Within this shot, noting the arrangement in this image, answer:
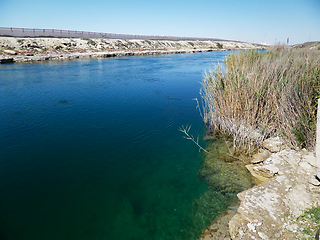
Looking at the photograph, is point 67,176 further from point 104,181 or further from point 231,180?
point 231,180

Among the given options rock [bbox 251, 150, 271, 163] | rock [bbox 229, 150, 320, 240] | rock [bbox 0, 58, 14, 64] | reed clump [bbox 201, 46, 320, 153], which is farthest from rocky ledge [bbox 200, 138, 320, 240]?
rock [bbox 0, 58, 14, 64]

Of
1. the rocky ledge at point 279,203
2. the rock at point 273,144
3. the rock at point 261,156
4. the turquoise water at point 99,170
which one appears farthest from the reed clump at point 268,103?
the turquoise water at point 99,170

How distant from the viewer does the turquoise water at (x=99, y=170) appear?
4531 mm

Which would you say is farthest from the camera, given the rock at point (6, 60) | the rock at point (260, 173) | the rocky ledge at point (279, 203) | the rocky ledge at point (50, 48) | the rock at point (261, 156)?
the rocky ledge at point (50, 48)

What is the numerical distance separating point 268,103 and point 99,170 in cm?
647

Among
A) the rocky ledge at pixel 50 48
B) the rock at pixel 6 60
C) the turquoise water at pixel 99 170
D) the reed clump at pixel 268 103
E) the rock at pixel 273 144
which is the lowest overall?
the turquoise water at pixel 99 170

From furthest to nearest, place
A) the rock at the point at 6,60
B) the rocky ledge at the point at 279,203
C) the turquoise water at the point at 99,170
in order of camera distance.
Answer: the rock at the point at 6,60, the turquoise water at the point at 99,170, the rocky ledge at the point at 279,203

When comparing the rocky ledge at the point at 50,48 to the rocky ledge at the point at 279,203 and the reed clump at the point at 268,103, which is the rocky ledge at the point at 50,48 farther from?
the rocky ledge at the point at 279,203

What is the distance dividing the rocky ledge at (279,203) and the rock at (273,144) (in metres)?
0.42

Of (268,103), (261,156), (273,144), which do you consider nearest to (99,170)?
(261,156)

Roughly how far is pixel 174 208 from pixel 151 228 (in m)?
0.83

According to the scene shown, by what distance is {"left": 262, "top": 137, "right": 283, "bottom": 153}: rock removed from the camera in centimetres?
613

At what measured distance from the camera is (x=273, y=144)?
6375 mm

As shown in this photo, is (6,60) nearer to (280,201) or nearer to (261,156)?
(261,156)
